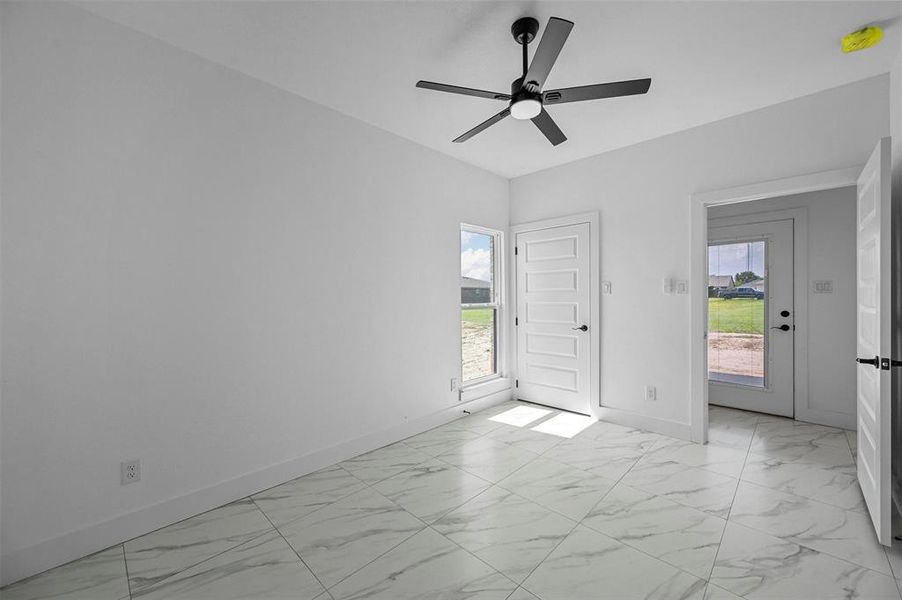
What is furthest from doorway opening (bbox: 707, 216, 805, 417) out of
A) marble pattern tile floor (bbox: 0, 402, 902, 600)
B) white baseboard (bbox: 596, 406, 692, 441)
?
white baseboard (bbox: 596, 406, 692, 441)

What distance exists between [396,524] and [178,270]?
1956mm

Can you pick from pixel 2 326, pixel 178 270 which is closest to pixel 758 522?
pixel 178 270

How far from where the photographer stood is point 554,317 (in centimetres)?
440

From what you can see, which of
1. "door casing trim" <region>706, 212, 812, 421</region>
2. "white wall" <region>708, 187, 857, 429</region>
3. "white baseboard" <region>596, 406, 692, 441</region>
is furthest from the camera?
"door casing trim" <region>706, 212, 812, 421</region>

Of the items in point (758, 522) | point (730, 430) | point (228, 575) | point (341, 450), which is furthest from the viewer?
point (730, 430)

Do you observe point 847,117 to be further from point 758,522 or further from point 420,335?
point 420,335

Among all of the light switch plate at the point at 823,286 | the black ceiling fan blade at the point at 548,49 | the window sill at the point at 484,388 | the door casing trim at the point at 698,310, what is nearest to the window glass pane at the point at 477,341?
the window sill at the point at 484,388

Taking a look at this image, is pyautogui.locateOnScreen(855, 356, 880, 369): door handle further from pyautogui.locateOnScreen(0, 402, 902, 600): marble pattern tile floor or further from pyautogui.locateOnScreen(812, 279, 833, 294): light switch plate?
pyautogui.locateOnScreen(812, 279, 833, 294): light switch plate

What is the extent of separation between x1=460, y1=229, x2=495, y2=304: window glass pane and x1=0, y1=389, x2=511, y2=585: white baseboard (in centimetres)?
164

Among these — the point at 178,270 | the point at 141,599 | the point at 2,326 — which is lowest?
the point at 141,599

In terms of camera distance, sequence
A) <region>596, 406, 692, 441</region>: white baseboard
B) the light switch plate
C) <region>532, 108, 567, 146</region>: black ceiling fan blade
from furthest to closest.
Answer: the light switch plate, <region>596, 406, 692, 441</region>: white baseboard, <region>532, 108, 567, 146</region>: black ceiling fan blade

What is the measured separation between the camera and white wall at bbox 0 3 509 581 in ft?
6.08

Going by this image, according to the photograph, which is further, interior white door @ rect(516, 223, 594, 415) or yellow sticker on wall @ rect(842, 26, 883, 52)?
interior white door @ rect(516, 223, 594, 415)

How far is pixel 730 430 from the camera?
372 centimetres
